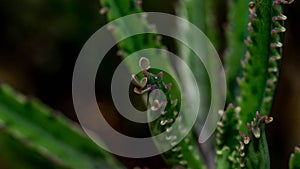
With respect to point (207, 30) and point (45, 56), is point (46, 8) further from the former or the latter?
point (207, 30)

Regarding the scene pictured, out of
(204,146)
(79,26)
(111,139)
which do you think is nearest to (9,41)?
(79,26)

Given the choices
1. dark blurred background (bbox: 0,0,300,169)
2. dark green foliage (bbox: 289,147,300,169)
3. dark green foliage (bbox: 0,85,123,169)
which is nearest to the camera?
dark green foliage (bbox: 289,147,300,169)

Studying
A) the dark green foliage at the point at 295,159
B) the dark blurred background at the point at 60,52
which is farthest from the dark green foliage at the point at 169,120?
the dark blurred background at the point at 60,52

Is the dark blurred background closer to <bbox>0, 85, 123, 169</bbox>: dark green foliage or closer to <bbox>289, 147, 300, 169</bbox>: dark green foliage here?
<bbox>0, 85, 123, 169</bbox>: dark green foliage

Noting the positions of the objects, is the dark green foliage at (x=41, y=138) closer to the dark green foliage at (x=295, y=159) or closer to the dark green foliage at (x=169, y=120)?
the dark green foliage at (x=169, y=120)

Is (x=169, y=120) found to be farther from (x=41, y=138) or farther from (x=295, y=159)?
(x=41, y=138)

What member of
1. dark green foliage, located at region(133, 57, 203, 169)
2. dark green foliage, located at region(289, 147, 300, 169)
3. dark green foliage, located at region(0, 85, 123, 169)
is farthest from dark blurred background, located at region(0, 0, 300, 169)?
dark green foliage, located at region(289, 147, 300, 169)

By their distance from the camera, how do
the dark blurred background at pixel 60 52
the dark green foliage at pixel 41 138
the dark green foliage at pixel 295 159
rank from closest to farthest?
the dark green foliage at pixel 295 159, the dark green foliage at pixel 41 138, the dark blurred background at pixel 60 52

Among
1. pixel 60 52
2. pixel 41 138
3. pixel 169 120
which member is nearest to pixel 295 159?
pixel 169 120

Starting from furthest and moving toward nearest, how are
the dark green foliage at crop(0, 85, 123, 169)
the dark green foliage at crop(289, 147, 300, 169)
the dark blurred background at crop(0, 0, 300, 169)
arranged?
the dark blurred background at crop(0, 0, 300, 169) → the dark green foliage at crop(0, 85, 123, 169) → the dark green foliage at crop(289, 147, 300, 169)
